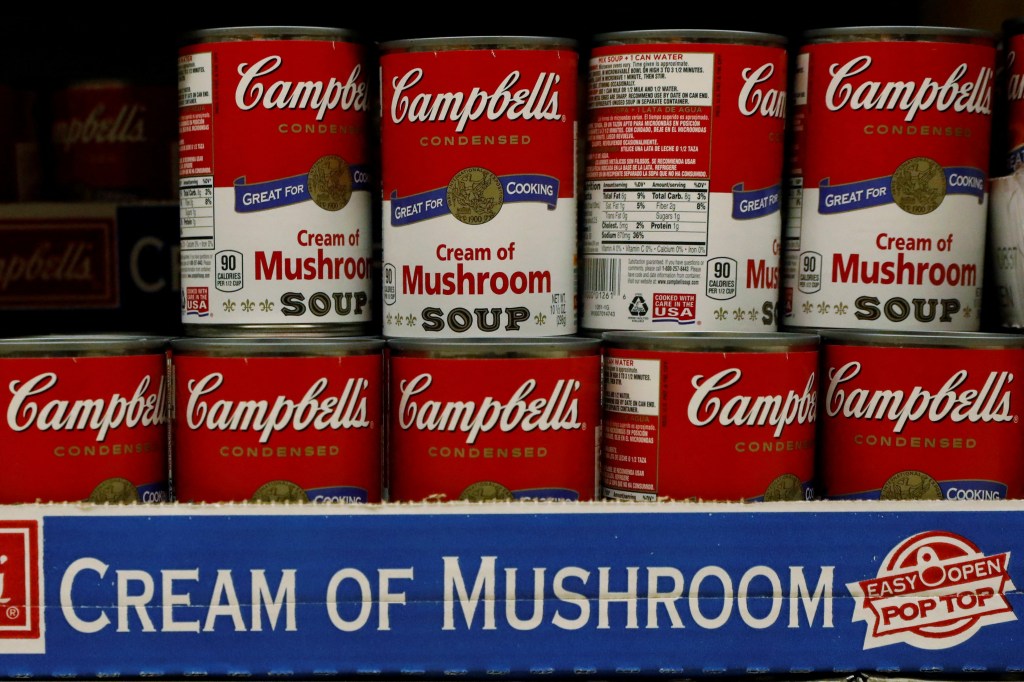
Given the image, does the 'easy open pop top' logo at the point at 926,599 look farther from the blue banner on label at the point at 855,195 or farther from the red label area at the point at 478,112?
the red label area at the point at 478,112

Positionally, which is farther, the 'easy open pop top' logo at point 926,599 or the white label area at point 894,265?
the white label area at point 894,265

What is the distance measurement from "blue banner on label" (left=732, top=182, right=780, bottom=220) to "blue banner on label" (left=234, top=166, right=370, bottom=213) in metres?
0.49

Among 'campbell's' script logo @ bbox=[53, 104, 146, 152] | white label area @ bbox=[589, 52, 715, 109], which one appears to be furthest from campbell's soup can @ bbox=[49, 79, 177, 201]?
white label area @ bbox=[589, 52, 715, 109]

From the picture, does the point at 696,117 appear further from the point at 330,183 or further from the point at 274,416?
the point at 274,416

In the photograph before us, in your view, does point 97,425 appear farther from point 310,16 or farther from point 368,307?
point 310,16

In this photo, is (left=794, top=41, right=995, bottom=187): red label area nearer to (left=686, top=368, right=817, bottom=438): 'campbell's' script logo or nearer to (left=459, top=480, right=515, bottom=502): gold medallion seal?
(left=686, top=368, right=817, bottom=438): 'campbell's' script logo

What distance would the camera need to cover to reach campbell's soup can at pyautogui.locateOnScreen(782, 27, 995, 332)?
130 cm

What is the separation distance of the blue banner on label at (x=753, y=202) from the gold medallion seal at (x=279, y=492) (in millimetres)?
573

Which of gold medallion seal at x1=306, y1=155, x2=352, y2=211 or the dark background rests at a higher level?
the dark background

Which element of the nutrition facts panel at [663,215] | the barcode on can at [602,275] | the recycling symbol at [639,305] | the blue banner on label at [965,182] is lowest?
the recycling symbol at [639,305]

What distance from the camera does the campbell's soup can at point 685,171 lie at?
128cm

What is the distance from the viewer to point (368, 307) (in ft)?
4.51

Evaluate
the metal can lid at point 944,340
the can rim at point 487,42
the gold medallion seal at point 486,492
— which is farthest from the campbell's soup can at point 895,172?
the gold medallion seal at point 486,492

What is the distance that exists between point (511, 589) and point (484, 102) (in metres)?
0.53
